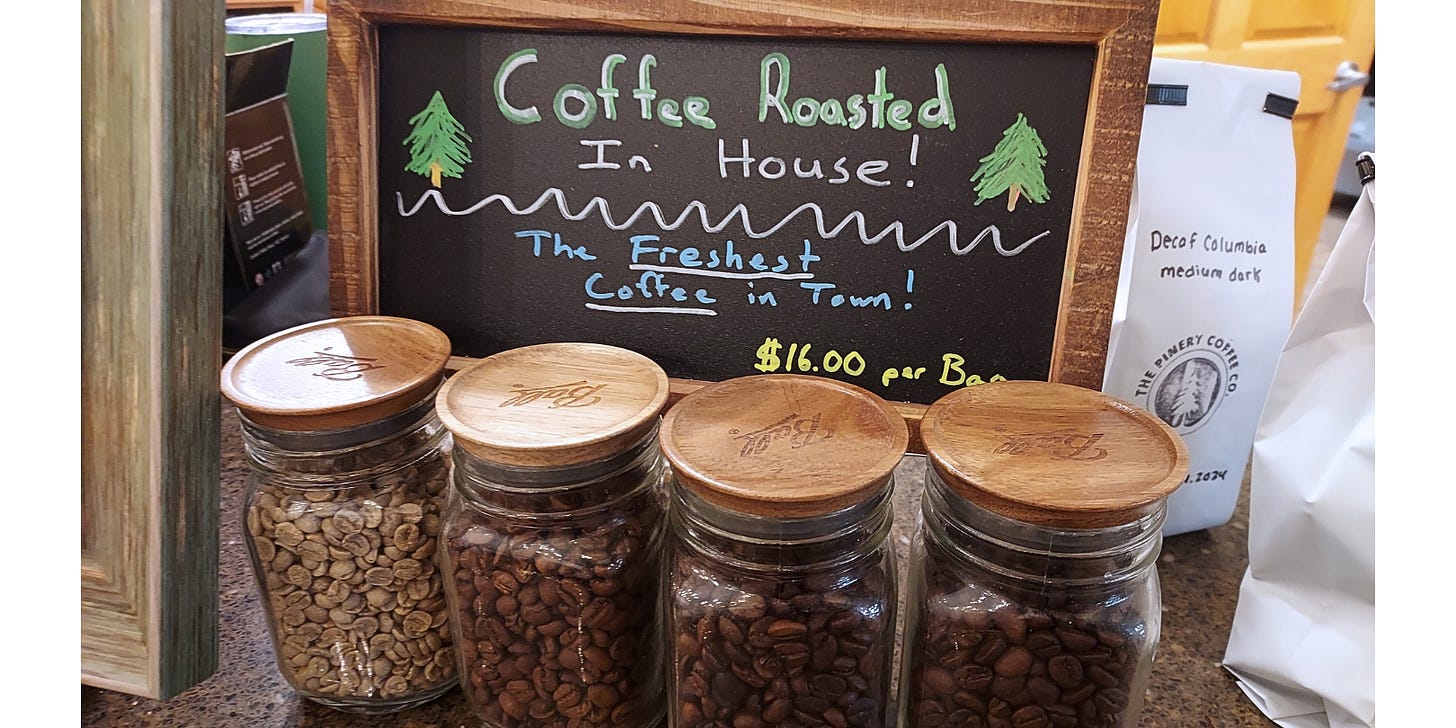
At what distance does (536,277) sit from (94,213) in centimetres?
33

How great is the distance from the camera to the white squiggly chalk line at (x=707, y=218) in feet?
2.55

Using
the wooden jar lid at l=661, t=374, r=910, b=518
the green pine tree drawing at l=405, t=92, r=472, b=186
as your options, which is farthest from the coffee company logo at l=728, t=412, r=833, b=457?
Result: the green pine tree drawing at l=405, t=92, r=472, b=186

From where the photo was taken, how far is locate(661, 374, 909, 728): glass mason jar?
1.95 feet

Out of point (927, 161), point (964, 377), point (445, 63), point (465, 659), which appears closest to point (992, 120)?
point (927, 161)

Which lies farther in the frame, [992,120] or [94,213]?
[992,120]

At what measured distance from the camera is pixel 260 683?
2.62 feet

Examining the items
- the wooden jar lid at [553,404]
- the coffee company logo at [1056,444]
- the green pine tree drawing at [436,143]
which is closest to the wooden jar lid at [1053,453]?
the coffee company logo at [1056,444]

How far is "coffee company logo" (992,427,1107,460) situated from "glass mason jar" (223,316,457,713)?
16.9 inches

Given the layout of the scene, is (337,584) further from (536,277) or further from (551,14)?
(551,14)

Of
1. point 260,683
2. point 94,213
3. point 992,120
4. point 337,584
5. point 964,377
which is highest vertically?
point 992,120

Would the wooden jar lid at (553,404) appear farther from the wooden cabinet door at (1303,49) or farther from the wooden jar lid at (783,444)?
the wooden cabinet door at (1303,49)

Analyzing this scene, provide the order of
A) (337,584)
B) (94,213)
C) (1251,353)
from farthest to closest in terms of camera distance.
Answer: (1251,353)
(337,584)
(94,213)

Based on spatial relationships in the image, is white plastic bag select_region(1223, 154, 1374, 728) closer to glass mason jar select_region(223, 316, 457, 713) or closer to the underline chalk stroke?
the underline chalk stroke

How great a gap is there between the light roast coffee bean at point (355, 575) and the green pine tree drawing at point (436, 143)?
24 centimetres
